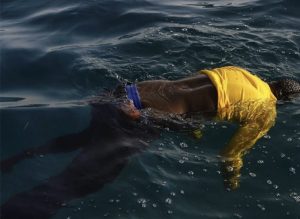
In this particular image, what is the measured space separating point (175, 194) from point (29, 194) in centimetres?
134

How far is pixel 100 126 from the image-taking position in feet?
17.6

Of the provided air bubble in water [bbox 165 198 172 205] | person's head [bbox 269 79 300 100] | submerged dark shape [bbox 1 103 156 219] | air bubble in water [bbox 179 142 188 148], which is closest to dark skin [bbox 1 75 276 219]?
submerged dark shape [bbox 1 103 156 219]

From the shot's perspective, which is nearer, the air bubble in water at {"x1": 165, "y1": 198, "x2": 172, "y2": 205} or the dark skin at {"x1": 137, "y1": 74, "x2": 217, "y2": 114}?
the air bubble in water at {"x1": 165, "y1": 198, "x2": 172, "y2": 205}

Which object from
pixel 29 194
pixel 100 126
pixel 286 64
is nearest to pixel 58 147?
pixel 100 126

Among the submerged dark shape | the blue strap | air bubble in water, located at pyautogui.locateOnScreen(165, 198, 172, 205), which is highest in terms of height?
the blue strap

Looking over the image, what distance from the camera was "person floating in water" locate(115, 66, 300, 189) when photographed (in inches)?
210

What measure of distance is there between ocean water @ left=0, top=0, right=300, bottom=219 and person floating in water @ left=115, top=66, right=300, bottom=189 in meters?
0.15

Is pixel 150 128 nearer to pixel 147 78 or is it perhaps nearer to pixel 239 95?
pixel 239 95

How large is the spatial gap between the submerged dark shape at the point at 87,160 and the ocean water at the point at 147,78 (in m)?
0.04

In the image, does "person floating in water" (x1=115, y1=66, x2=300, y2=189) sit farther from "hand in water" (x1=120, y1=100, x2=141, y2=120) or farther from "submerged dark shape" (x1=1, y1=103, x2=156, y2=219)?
"submerged dark shape" (x1=1, y1=103, x2=156, y2=219)

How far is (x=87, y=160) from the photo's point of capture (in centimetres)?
493

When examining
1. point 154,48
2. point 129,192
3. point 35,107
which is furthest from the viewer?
point 154,48

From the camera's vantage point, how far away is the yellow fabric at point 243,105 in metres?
5.37

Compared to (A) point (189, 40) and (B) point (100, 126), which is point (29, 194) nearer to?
(B) point (100, 126)
